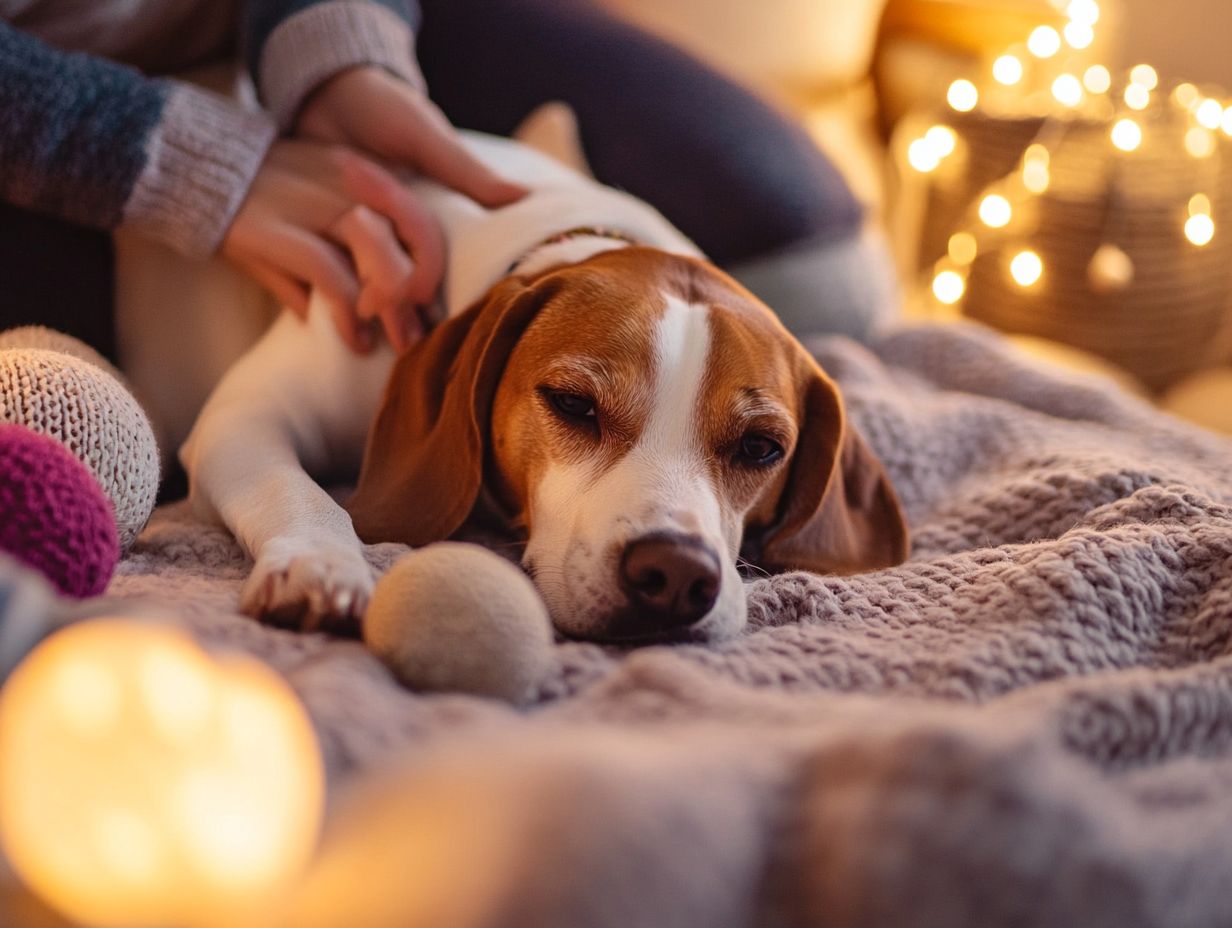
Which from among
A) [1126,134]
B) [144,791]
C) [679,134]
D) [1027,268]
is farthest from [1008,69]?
[144,791]

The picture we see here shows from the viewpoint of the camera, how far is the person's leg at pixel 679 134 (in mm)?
2016

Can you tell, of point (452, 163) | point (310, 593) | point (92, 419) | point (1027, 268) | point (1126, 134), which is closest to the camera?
point (310, 593)

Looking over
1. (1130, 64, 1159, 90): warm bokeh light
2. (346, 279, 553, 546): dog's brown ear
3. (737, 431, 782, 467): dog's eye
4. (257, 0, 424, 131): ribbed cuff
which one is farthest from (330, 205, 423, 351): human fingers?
(1130, 64, 1159, 90): warm bokeh light

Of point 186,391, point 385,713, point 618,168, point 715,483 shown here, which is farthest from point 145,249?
point 385,713

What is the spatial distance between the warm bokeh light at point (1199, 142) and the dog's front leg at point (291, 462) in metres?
2.22

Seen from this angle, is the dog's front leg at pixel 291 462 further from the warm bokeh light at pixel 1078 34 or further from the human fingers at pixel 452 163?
the warm bokeh light at pixel 1078 34

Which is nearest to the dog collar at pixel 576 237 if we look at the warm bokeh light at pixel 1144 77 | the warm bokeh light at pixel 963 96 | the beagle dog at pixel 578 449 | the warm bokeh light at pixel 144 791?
the beagle dog at pixel 578 449

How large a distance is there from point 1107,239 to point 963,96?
542 millimetres

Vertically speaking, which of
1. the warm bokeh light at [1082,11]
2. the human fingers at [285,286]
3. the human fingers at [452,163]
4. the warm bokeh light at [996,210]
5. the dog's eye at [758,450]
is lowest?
the human fingers at [285,286]

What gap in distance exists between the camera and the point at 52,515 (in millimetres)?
934

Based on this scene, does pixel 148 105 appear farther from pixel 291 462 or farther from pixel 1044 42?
pixel 1044 42

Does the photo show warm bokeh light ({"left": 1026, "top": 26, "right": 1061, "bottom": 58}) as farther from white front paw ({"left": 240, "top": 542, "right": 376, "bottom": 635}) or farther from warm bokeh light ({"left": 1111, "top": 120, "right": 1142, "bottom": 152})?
white front paw ({"left": 240, "top": 542, "right": 376, "bottom": 635})

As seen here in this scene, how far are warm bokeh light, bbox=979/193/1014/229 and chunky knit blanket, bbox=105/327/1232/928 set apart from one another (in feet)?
4.95

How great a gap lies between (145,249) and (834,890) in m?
1.51
